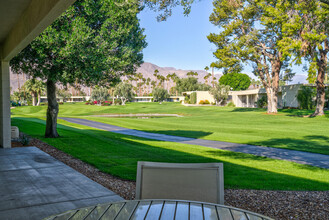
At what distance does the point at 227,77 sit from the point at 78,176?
94.9m

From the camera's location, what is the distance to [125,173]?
6.21 meters

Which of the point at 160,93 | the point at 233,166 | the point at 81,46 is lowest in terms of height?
the point at 233,166

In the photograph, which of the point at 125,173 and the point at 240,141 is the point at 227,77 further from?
the point at 125,173

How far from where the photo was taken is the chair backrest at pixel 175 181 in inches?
93.7

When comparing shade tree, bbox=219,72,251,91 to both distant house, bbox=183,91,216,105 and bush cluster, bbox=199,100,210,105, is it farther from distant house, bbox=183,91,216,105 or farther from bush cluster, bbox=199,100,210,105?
bush cluster, bbox=199,100,210,105

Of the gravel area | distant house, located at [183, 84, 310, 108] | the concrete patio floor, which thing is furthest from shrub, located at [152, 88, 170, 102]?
the gravel area

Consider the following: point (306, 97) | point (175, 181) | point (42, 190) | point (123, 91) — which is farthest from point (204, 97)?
point (175, 181)

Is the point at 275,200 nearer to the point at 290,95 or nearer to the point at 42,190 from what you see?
the point at 42,190

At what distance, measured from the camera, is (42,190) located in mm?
4605

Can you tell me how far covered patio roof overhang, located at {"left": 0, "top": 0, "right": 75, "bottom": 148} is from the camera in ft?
13.7

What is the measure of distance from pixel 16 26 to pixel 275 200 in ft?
20.8

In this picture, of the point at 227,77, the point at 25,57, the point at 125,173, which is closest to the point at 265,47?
the point at 25,57

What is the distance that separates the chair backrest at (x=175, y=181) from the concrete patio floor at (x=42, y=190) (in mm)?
1817

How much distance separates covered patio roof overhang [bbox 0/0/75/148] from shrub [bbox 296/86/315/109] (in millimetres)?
31798
